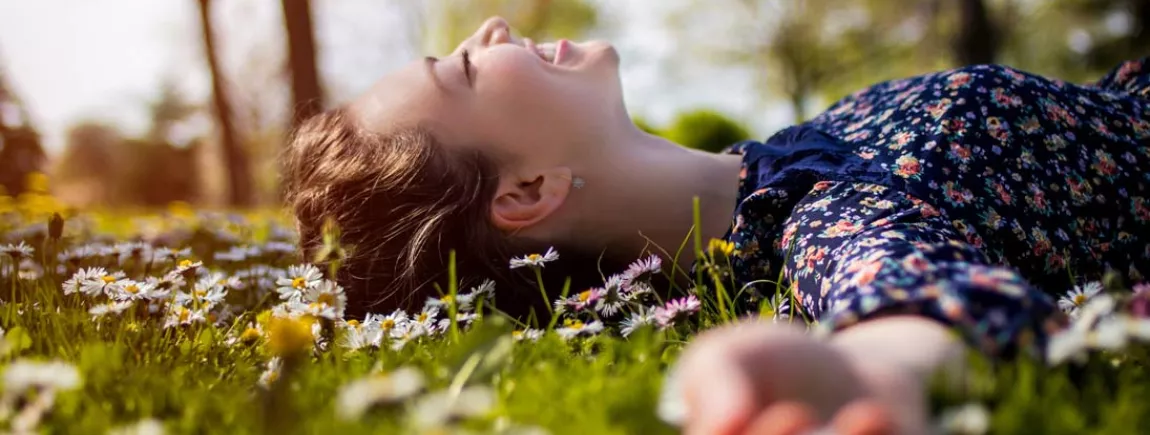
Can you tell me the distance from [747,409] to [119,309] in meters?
1.37

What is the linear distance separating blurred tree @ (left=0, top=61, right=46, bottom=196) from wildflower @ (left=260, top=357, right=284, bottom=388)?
990 centimetres

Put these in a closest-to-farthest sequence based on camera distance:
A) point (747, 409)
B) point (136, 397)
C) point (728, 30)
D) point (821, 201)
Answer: point (747, 409) → point (136, 397) → point (821, 201) → point (728, 30)

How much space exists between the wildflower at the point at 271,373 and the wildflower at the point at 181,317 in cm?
28

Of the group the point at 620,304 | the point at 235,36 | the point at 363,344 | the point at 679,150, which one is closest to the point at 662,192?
the point at 679,150

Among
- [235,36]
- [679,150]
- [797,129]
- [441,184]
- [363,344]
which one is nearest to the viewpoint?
[363,344]

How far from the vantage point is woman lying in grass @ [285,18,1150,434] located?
78.4 inches

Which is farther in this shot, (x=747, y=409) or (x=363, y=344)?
(x=363, y=344)

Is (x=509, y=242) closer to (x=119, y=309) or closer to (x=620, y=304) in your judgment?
(x=620, y=304)

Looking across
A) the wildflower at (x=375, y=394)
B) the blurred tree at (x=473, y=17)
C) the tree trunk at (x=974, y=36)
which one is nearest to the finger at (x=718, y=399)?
the wildflower at (x=375, y=394)

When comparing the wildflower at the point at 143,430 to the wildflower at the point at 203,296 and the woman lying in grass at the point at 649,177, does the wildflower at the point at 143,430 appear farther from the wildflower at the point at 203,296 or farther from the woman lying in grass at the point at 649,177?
the woman lying in grass at the point at 649,177

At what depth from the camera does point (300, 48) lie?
313 inches

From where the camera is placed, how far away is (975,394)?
95 cm

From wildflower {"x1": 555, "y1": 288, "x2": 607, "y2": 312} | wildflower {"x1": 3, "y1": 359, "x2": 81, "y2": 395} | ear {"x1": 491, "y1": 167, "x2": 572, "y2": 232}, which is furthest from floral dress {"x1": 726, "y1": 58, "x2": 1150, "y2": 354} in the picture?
wildflower {"x1": 3, "y1": 359, "x2": 81, "y2": 395}

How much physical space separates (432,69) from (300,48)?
6.23 meters
